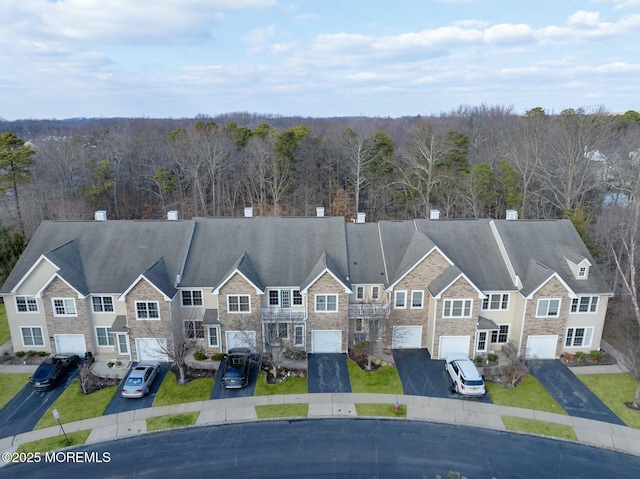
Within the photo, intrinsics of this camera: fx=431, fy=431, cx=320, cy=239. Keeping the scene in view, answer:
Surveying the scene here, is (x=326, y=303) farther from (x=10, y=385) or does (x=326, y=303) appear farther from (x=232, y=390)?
(x=10, y=385)

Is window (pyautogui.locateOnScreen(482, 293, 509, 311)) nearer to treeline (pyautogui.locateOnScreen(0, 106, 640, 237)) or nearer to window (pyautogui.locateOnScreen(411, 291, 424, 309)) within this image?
window (pyautogui.locateOnScreen(411, 291, 424, 309))

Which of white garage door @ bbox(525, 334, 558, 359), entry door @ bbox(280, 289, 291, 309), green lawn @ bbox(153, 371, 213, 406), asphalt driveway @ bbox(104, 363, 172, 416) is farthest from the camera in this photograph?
entry door @ bbox(280, 289, 291, 309)

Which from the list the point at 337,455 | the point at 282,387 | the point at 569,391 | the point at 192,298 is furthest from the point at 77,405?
the point at 569,391

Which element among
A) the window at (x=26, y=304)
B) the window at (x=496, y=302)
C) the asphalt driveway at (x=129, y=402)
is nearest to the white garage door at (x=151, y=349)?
the asphalt driveway at (x=129, y=402)

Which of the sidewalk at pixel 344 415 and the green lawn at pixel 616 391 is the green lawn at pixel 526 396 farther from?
the green lawn at pixel 616 391

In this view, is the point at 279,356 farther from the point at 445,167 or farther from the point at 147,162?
the point at 147,162

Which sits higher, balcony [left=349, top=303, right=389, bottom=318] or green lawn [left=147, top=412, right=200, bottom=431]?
balcony [left=349, top=303, right=389, bottom=318]

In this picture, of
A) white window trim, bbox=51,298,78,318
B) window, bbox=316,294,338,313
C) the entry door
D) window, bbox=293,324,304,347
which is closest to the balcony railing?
the entry door
